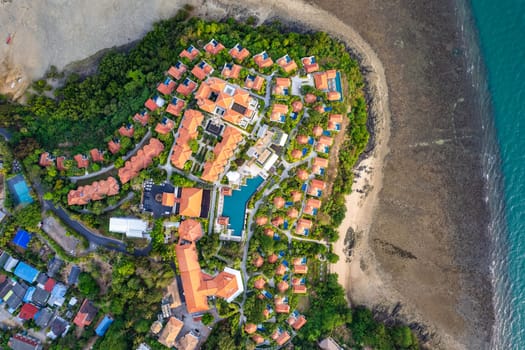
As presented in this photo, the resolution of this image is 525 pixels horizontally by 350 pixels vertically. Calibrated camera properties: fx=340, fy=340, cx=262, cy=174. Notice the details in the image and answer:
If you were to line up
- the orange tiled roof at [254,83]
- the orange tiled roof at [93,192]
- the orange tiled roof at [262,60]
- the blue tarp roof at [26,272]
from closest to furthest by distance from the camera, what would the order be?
the orange tiled roof at [93,192]
the blue tarp roof at [26,272]
the orange tiled roof at [254,83]
the orange tiled roof at [262,60]

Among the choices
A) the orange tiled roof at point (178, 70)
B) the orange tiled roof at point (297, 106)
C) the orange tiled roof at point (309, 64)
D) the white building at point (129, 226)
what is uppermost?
the orange tiled roof at point (309, 64)

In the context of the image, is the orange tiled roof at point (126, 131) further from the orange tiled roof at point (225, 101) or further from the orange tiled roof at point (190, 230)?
the orange tiled roof at point (190, 230)

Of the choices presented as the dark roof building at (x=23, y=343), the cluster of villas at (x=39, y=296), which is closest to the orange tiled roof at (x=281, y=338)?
the cluster of villas at (x=39, y=296)

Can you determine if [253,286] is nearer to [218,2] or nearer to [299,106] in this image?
[299,106]

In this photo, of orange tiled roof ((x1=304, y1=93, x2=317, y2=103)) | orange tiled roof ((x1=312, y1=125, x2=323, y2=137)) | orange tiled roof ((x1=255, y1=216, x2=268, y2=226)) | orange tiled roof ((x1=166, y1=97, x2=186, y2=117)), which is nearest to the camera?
orange tiled roof ((x1=255, y1=216, x2=268, y2=226))

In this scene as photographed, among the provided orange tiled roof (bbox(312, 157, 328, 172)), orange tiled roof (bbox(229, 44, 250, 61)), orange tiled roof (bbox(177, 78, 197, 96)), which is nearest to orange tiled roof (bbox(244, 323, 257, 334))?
orange tiled roof (bbox(312, 157, 328, 172))

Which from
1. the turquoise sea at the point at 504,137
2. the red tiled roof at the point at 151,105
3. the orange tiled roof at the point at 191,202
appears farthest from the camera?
the turquoise sea at the point at 504,137

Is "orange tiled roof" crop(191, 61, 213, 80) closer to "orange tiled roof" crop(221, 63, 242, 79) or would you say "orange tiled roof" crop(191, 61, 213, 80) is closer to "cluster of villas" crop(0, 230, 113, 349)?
"orange tiled roof" crop(221, 63, 242, 79)
